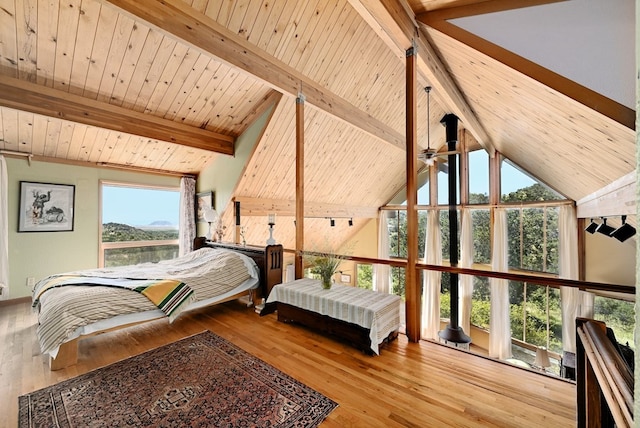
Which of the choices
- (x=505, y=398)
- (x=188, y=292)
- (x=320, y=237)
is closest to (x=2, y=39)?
(x=188, y=292)

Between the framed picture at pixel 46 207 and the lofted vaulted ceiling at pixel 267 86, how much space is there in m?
0.52

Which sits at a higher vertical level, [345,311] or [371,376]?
[345,311]

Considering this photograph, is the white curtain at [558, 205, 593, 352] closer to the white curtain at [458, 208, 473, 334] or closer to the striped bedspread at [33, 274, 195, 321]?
the white curtain at [458, 208, 473, 334]

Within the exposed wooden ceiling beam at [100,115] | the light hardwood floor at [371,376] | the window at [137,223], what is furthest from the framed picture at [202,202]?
the light hardwood floor at [371,376]

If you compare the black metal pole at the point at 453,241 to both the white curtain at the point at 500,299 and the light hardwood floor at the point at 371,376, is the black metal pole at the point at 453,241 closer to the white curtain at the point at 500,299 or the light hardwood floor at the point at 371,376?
the white curtain at the point at 500,299

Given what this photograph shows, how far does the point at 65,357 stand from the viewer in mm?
2215

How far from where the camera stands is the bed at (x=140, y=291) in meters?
2.24

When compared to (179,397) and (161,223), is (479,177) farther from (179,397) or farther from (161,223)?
(161,223)

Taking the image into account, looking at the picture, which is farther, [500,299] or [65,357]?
[500,299]

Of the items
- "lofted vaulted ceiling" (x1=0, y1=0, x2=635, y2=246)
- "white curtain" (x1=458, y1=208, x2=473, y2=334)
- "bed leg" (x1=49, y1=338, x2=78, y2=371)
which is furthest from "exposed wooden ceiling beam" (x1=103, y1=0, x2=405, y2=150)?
"white curtain" (x1=458, y1=208, x2=473, y2=334)

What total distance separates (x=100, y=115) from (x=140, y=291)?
8.29 feet

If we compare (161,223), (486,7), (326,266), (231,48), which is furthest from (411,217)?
(161,223)

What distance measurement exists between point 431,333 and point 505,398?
516 centimetres

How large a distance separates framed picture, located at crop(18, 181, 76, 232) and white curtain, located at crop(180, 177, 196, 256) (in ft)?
5.66
